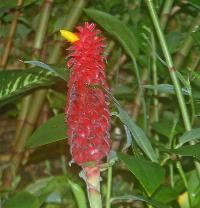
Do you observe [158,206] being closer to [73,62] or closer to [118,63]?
[73,62]

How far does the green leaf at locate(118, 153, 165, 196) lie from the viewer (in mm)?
707

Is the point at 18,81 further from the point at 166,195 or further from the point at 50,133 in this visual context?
the point at 166,195

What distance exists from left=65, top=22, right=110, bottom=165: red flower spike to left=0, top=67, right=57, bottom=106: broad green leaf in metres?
0.34

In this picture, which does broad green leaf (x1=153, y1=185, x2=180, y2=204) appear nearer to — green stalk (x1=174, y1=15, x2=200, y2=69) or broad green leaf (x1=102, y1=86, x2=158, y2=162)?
broad green leaf (x1=102, y1=86, x2=158, y2=162)

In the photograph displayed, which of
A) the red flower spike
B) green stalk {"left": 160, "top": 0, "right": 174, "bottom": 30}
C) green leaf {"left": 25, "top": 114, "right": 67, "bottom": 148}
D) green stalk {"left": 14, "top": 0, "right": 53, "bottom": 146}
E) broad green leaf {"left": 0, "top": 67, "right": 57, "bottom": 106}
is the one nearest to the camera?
the red flower spike

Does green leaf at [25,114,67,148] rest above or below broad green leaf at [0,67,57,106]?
below

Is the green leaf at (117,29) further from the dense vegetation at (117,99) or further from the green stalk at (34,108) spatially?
the green stalk at (34,108)

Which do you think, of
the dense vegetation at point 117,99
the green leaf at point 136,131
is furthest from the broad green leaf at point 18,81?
the green leaf at point 136,131

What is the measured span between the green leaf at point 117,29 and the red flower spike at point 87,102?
36cm

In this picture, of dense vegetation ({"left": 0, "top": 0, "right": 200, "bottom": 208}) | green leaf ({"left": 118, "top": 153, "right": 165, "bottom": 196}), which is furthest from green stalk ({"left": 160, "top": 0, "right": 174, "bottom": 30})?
green leaf ({"left": 118, "top": 153, "right": 165, "bottom": 196})

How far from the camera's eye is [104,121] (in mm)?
677

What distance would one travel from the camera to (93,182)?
2.28 feet

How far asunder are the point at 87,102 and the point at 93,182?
0.10 m

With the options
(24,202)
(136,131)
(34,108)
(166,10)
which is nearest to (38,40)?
(34,108)
